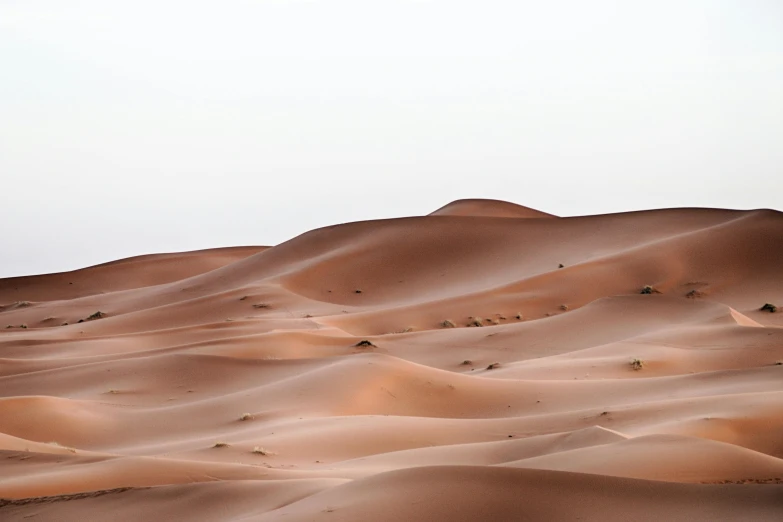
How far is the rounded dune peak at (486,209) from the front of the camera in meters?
43.2

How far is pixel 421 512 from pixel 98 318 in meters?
25.3

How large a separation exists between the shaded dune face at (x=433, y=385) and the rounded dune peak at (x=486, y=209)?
8902 mm

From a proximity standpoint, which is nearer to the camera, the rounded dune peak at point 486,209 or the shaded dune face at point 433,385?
the shaded dune face at point 433,385

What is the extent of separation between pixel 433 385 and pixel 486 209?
3157 cm

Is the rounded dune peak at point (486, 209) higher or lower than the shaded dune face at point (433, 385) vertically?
higher

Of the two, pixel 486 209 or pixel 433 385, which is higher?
pixel 486 209

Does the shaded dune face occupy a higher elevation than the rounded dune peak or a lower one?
lower

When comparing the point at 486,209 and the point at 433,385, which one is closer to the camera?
the point at 433,385

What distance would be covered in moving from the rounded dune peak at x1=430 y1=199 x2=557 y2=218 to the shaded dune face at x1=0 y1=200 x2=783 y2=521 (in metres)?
8.90

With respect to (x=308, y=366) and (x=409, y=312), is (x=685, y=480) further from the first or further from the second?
(x=409, y=312)

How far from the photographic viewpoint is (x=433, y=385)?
1266 centimetres

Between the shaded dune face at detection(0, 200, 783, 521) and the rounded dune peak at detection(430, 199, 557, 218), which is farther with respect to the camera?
the rounded dune peak at detection(430, 199, 557, 218)

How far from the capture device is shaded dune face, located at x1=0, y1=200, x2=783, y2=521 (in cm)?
561

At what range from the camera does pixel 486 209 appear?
143ft
